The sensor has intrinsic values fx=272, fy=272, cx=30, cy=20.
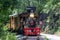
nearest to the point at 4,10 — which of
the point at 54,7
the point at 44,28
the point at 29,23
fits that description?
the point at 29,23

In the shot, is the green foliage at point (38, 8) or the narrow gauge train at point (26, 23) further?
the narrow gauge train at point (26, 23)

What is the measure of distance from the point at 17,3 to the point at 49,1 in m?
26.8

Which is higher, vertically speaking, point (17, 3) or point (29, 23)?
point (17, 3)

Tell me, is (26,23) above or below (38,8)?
above

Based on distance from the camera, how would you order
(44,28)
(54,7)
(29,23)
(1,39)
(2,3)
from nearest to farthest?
(2,3) → (1,39) → (29,23) → (54,7) → (44,28)

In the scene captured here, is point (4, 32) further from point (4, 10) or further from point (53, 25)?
point (53, 25)

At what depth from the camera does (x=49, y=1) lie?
3650 centimetres

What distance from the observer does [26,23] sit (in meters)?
29.0

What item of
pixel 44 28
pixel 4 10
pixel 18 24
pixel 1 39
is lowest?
pixel 44 28

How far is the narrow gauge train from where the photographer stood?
28.7 m

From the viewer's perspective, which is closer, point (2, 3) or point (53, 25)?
point (2, 3)

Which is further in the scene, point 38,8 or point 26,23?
point 38,8

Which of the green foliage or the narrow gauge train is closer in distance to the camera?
the green foliage

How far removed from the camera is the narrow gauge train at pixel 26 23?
2867 centimetres
